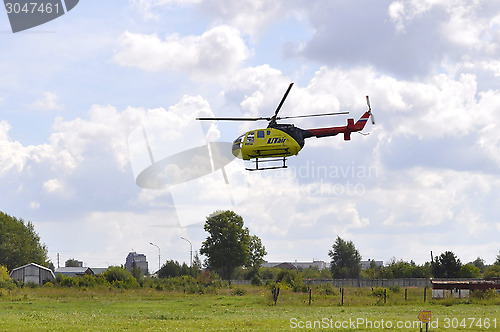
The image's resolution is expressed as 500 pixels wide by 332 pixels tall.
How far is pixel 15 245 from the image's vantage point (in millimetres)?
142625

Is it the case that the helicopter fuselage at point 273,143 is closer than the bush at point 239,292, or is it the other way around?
the helicopter fuselage at point 273,143

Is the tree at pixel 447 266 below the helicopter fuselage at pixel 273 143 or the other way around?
below

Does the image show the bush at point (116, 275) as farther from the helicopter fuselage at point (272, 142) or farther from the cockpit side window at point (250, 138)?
the cockpit side window at point (250, 138)

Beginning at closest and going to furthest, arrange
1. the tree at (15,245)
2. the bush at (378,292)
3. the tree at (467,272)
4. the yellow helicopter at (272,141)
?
the yellow helicopter at (272,141) < the bush at (378,292) < the tree at (467,272) < the tree at (15,245)

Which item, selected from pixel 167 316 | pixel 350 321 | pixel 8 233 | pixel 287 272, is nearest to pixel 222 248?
pixel 287 272

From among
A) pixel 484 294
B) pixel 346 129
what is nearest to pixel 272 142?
pixel 346 129

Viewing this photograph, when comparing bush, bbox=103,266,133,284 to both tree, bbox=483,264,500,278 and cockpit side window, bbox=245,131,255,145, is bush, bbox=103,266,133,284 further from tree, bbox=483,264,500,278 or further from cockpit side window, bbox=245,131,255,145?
cockpit side window, bbox=245,131,255,145

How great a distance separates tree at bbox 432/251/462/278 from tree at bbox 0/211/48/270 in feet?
296

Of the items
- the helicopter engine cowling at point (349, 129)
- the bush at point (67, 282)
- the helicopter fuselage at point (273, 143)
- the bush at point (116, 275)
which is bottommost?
the bush at point (67, 282)

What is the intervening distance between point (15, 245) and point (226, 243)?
50778 millimetres

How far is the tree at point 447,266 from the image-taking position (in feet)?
338

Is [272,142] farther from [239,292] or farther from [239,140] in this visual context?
[239,292]

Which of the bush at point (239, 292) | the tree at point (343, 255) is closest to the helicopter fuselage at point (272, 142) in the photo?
the bush at point (239, 292)

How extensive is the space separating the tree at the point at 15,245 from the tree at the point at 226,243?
4446 cm
